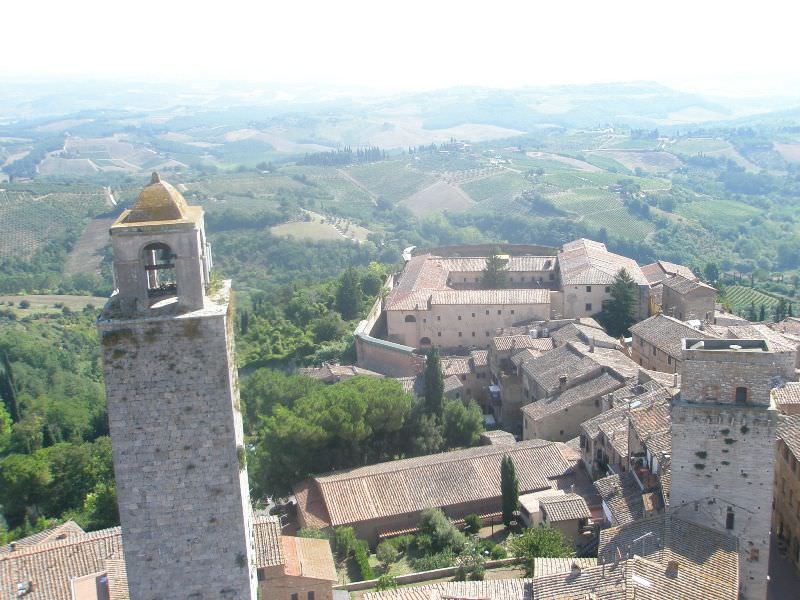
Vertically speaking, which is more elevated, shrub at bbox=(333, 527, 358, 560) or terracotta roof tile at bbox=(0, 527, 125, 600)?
terracotta roof tile at bbox=(0, 527, 125, 600)

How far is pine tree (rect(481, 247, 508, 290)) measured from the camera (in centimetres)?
5019

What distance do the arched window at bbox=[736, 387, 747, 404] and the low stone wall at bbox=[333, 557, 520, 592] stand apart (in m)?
7.91

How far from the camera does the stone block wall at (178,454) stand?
1347cm

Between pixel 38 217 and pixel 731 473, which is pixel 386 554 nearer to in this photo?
pixel 731 473

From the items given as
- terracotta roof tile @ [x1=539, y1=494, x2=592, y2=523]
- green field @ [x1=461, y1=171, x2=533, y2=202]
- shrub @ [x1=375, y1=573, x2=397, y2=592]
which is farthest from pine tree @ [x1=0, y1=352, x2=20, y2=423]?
green field @ [x1=461, y1=171, x2=533, y2=202]

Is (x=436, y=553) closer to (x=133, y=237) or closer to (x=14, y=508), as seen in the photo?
(x=133, y=237)

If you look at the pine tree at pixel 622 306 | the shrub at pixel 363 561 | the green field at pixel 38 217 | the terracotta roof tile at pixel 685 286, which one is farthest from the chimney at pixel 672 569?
the green field at pixel 38 217

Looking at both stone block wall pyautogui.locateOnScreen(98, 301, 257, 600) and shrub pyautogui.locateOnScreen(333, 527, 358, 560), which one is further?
shrub pyautogui.locateOnScreen(333, 527, 358, 560)

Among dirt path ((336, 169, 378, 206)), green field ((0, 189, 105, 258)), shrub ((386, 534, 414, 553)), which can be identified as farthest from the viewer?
dirt path ((336, 169, 378, 206))

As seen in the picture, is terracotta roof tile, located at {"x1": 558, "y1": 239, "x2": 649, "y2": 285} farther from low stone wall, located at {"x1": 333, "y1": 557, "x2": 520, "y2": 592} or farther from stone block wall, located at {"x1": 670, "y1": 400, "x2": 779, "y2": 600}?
stone block wall, located at {"x1": 670, "y1": 400, "x2": 779, "y2": 600}

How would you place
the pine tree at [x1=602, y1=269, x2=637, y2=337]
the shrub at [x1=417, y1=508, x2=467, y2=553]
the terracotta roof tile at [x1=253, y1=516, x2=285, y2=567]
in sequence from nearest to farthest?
the terracotta roof tile at [x1=253, y1=516, x2=285, y2=567]
the shrub at [x1=417, y1=508, x2=467, y2=553]
the pine tree at [x1=602, y1=269, x2=637, y2=337]

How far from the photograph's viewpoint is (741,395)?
19.3 metres

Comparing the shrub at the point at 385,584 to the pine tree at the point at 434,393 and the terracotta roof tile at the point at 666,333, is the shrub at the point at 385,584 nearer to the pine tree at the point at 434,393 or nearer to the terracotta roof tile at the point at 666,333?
the pine tree at the point at 434,393

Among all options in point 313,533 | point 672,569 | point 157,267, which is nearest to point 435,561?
point 313,533
